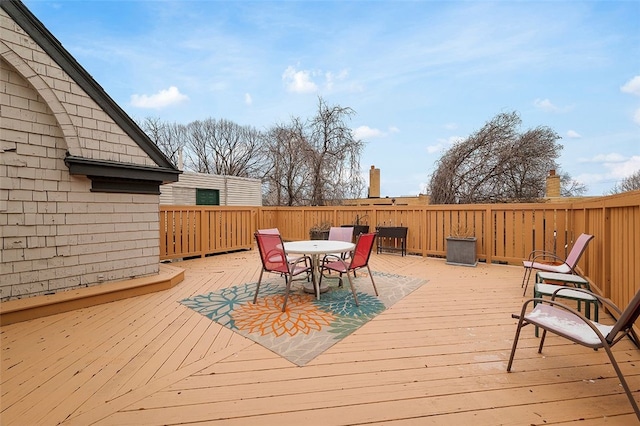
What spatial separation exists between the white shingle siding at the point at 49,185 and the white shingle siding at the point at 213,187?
7.47 m

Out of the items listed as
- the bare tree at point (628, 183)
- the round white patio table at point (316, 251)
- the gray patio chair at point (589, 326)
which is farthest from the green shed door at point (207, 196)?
the bare tree at point (628, 183)

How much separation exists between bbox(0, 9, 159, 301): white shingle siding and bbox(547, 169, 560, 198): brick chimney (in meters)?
11.2

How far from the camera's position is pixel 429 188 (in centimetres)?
917

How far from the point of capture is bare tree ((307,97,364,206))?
10773 millimetres

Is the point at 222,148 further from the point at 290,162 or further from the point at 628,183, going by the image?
the point at 628,183

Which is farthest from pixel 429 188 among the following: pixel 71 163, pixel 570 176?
pixel 71 163

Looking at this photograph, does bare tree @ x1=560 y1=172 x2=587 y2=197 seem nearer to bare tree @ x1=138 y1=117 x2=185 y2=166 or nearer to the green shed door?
the green shed door

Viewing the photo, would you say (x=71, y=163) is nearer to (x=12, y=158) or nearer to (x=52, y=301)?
(x=12, y=158)

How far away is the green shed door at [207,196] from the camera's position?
12695 mm

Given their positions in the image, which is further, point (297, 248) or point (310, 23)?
point (310, 23)

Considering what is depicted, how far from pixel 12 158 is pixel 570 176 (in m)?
14.9

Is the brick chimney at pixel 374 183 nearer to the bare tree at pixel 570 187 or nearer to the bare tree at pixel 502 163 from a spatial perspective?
the bare tree at pixel 502 163

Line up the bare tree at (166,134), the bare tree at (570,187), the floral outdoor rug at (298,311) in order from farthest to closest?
the bare tree at (166,134)
the bare tree at (570,187)
the floral outdoor rug at (298,311)

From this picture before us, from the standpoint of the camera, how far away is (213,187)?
524 inches
